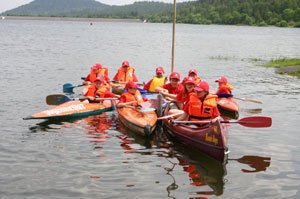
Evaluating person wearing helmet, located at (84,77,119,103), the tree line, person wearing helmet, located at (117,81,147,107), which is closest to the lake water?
person wearing helmet, located at (84,77,119,103)

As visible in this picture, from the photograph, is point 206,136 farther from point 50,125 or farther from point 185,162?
point 50,125

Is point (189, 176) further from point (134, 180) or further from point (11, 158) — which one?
point (11, 158)

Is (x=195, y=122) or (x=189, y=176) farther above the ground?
(x=195, y=122)

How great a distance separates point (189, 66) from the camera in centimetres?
3791

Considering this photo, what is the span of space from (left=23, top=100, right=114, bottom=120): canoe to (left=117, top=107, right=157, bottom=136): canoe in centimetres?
155

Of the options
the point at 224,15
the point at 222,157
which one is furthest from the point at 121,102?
the point at 224,15

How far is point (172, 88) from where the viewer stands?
648 inches

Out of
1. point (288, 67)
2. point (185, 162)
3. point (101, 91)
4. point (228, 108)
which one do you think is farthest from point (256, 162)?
point (288, 67)

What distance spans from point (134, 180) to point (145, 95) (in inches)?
311

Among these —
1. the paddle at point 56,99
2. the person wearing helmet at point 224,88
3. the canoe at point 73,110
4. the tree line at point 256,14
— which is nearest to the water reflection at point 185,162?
the canoe at point 73,110

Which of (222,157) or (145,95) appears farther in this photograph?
(145,95)

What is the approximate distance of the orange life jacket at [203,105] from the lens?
12172 millimetres

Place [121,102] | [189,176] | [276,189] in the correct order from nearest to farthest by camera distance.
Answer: [276,189] < [189,176] < [121,102]

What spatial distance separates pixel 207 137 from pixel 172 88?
5.02m
